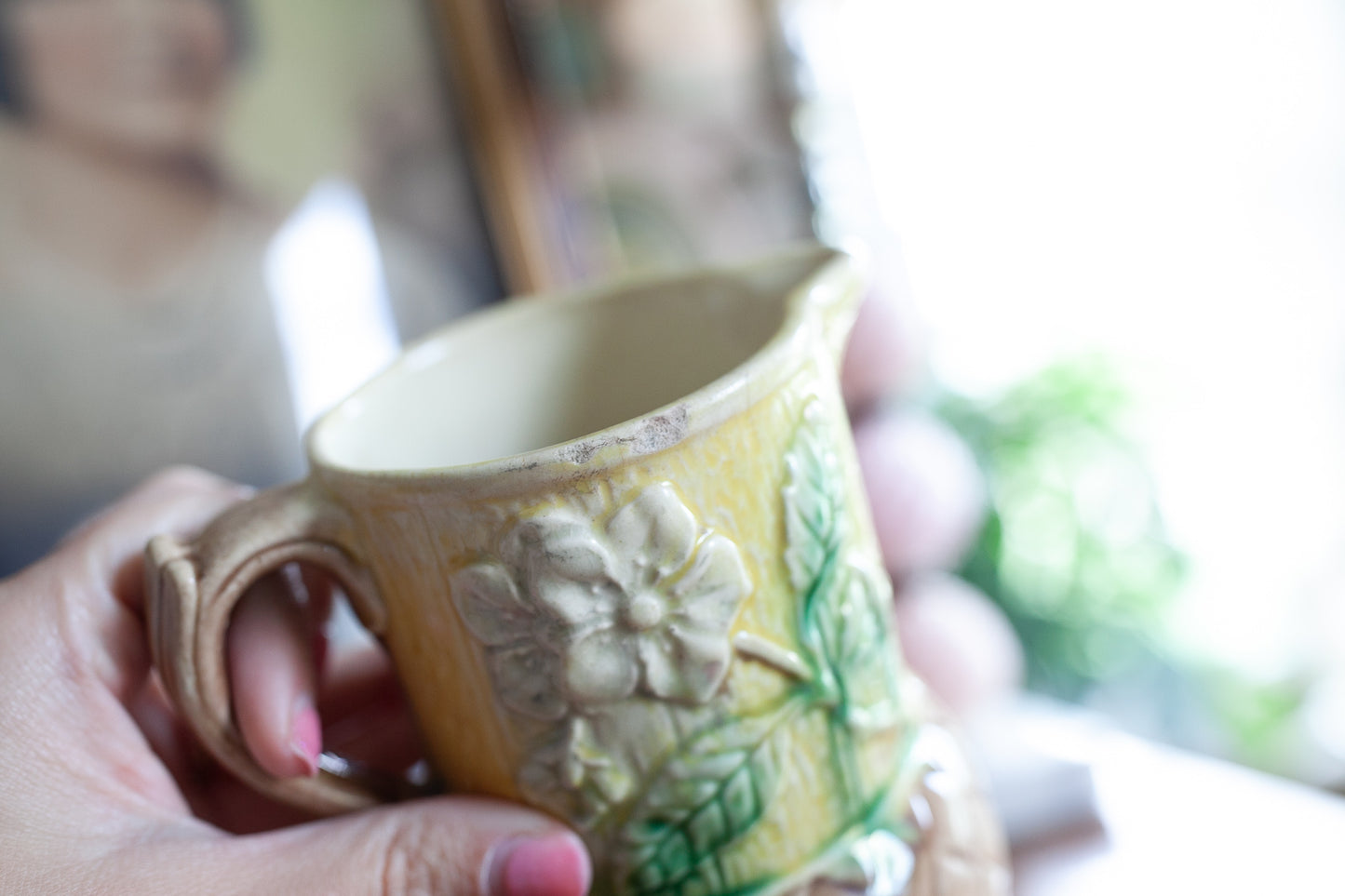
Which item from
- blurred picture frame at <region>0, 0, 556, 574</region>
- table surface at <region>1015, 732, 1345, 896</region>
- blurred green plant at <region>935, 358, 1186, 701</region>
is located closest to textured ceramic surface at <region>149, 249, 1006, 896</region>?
table surface at <region>1015, 732, 1345, 896</region>

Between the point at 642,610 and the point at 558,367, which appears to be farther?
the point at 558,367

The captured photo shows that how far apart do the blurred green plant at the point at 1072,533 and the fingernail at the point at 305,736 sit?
1133 mm

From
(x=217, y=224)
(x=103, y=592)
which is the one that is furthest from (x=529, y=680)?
(x=217, y=224)

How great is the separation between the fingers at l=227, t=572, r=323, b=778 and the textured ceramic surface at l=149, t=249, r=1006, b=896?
0.04 ft

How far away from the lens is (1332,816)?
2.33ft

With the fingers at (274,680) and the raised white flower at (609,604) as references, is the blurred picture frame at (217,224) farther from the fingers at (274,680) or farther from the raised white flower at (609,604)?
the raised white flower at (609,604)

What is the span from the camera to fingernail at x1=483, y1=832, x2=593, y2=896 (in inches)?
18.3

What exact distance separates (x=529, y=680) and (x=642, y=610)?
2.4 inches

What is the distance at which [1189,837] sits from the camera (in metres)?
0.76

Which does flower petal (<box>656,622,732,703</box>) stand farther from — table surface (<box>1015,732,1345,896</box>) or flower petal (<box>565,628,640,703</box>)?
table surface (<box>1015,732,1345,896</box>)

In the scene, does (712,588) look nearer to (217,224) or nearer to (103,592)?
(103,592)

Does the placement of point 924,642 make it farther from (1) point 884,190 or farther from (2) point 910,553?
(1) point 884,190

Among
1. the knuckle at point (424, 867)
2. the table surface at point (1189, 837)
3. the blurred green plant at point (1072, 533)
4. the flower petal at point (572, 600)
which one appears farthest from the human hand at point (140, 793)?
the blurred green plant at point (1072, 533)

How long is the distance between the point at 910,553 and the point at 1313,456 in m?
0.88
